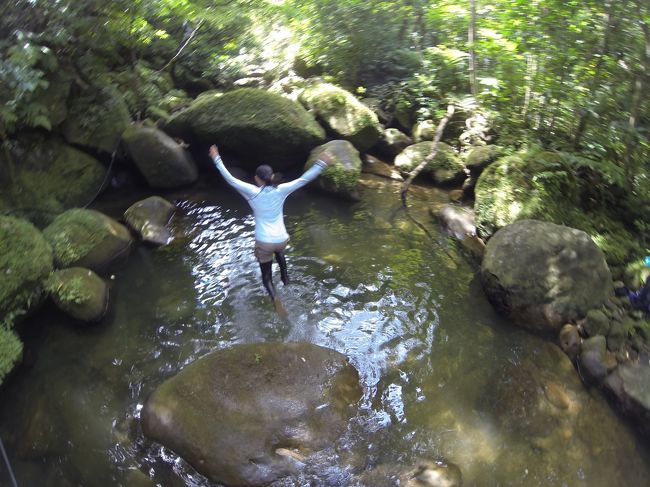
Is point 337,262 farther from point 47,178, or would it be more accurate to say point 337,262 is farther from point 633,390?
point 47,178

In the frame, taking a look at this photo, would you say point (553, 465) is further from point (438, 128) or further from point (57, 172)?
point (57, 172)

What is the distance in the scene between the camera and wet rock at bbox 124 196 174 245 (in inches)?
291

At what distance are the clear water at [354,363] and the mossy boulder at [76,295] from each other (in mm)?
218

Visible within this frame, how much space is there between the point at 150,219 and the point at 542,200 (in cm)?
644

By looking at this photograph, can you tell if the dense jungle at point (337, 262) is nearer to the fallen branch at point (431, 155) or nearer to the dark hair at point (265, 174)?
the fallen branch at point (431, 155)

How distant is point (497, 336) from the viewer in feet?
18.4

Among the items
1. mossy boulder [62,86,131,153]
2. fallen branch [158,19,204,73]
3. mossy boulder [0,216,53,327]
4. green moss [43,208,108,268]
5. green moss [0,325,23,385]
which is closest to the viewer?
green moss [0,325,23,385]

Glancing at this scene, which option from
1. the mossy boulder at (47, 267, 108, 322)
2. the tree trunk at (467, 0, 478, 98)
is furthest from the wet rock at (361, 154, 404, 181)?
the mossy boulder at (47, 267, 108, 322)

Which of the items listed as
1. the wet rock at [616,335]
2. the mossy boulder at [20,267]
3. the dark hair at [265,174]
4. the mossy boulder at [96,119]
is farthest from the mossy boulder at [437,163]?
the mossy boulder at [20,267]

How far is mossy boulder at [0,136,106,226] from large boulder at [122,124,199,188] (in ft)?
2.39

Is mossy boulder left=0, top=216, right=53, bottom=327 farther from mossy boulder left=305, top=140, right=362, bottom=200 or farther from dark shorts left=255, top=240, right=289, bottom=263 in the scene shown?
mossy boulder left=305, top=140, right=362, bottom=200

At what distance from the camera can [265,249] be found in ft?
17.8

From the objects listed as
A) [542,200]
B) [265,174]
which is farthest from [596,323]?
[265,174]

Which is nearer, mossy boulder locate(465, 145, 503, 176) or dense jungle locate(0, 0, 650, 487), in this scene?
dense jungle locate(0, 0, 650, 487)
